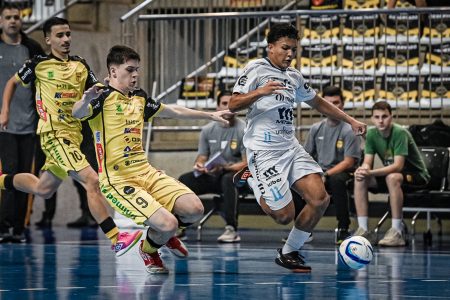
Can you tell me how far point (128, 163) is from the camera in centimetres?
948

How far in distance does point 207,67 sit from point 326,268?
674cm

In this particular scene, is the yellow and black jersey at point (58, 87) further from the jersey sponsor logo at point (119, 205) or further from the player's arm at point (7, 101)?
the jersey sponsor logo at point (119, 205)

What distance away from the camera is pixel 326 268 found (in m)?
9.95

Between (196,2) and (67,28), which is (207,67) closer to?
(196,2)

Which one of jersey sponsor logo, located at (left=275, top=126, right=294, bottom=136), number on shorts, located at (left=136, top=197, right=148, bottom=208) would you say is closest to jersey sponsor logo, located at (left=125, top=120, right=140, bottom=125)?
number on shorts, located at (left=136, top=197, right=148, bottom=208)

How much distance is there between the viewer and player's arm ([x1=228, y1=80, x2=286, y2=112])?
9195 mm

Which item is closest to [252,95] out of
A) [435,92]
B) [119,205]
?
[119,205]

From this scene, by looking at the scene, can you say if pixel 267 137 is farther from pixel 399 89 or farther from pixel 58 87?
pixel 399 89

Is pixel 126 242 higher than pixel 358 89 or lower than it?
lower

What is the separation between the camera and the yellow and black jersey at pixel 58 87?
37.0 feet

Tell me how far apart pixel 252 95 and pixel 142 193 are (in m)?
1.18

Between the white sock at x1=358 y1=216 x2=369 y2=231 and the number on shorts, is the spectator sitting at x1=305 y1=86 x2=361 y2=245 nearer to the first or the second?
the white sock at x1=358 y1=216 x2=369 y2=231

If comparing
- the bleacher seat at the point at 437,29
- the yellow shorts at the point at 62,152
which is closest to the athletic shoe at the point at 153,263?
the yellow shorts at the point at 62,152

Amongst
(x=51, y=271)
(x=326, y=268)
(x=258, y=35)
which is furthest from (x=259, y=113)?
(x=258, y=35)
